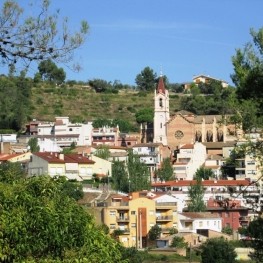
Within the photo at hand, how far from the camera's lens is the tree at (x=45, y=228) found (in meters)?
13.1

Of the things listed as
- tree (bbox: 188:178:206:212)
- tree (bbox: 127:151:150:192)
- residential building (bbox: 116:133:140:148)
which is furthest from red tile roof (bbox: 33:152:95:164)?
residential building (bbox: 116:133:140:148)

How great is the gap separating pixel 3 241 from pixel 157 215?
53689mm

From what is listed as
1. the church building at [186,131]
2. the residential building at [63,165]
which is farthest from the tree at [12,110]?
the residential building at [63,165]

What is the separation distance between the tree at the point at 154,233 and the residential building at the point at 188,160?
23.2 meters

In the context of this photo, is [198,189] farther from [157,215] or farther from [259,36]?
[259,36]

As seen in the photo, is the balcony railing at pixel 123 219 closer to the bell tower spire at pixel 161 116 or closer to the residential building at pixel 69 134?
the bell tower spire at pixel 161 116

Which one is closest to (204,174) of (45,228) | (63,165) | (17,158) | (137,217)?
(63,165)

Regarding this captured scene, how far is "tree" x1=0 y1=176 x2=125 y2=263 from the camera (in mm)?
13148

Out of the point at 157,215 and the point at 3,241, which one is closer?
the point at 3,241

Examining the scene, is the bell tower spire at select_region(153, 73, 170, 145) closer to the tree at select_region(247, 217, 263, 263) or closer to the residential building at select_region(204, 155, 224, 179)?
the residential building at select_region(204, 155, 224, 179)

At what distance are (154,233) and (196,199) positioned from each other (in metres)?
10.5

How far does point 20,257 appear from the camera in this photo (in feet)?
43.4

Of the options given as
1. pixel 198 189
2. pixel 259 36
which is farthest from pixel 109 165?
pixel 259 36

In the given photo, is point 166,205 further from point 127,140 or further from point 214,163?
point 127,140
